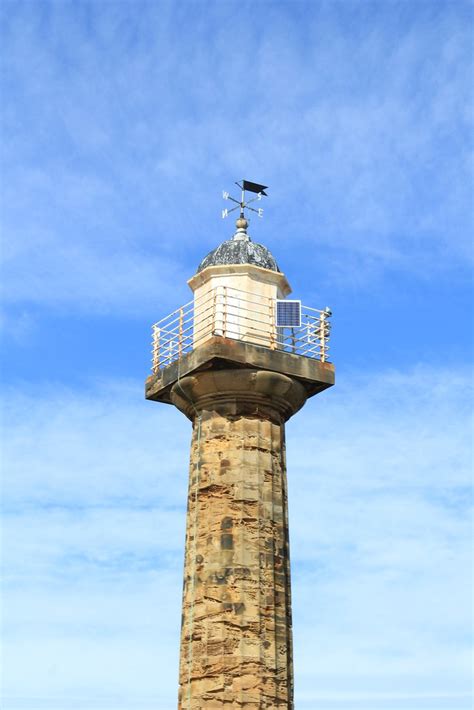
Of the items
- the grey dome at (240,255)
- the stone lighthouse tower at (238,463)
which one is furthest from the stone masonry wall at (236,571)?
the grey dome at (240,255)

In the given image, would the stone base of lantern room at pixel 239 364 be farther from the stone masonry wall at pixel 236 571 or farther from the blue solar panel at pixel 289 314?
the stone masonry wall at pixel 236 571

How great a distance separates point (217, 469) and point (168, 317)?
4.62m

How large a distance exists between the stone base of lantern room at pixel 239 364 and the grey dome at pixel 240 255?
114 inches

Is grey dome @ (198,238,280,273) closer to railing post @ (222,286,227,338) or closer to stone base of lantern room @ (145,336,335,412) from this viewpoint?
railing post @ (222,286,227,338)

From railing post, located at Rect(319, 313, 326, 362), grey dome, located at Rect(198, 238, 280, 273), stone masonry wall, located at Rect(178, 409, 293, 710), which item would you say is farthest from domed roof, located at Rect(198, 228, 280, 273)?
stone masonry wall, located at Rect(178, 409, 293, 710)

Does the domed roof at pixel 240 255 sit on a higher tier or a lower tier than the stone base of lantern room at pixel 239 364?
higher

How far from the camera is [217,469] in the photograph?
26.5 m

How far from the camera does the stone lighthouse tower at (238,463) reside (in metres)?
24.7

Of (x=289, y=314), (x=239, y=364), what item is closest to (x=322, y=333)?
(x=289, y=314)

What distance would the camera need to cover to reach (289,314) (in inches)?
1101

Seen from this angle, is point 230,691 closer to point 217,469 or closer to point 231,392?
point 217,469

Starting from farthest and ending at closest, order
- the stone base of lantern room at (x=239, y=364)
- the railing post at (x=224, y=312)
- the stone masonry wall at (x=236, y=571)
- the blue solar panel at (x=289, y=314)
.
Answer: the blue solar panel at (x=289, y=314) < the railing post at (x=224, y=312) < the stone base of lantern room at (x=239, y=364) < the stone masonry wall at (x=236, y=571)

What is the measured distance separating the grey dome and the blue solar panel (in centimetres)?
131

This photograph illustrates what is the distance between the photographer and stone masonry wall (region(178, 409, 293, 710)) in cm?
2450
